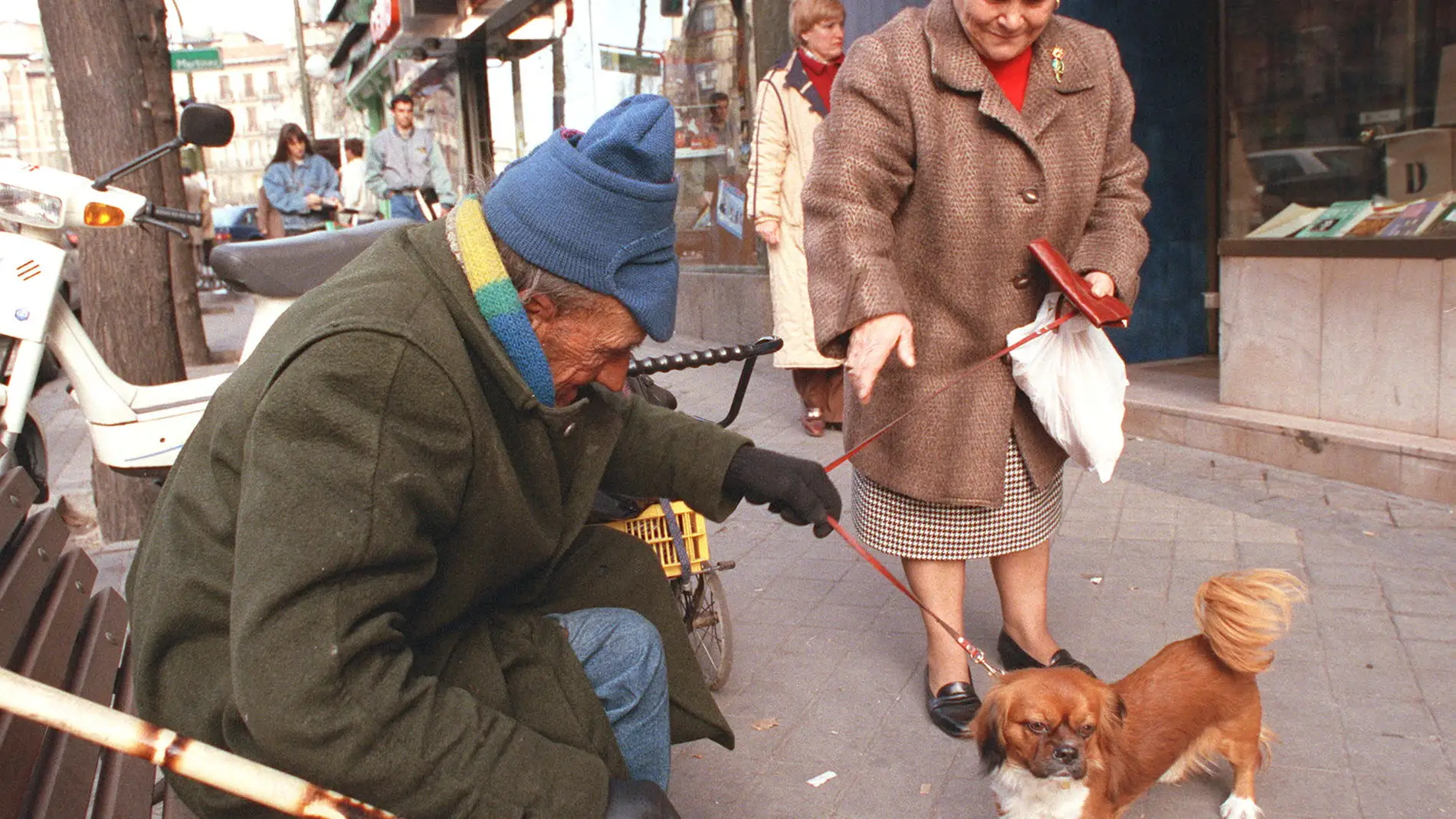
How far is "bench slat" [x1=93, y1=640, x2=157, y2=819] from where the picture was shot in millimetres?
2004

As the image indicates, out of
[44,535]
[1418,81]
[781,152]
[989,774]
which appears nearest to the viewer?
[44,535]

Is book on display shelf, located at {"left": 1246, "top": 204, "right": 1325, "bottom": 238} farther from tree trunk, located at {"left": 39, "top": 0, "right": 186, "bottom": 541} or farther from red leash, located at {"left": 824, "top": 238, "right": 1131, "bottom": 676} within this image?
tree trunk, located at {"left": 39, "top": 0, "right": 186, "bottom": 541}

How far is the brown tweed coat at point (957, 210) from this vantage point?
10.2 ft

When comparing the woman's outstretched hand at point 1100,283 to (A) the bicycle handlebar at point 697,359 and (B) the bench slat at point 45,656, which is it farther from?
(B) the bench slat at point 45,656

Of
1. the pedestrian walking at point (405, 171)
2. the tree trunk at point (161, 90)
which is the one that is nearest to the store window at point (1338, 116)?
the tree trunk at point (161, 90)

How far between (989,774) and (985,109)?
1547mm

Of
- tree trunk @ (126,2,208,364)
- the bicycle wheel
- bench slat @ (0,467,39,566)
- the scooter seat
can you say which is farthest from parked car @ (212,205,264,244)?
bench slat @ (0,467,39,566)

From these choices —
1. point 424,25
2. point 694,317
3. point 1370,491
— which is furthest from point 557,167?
point 424,25

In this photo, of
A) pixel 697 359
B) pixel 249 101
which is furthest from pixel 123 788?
pixel 249 101

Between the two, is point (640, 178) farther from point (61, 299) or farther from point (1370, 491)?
point (1370, 491)

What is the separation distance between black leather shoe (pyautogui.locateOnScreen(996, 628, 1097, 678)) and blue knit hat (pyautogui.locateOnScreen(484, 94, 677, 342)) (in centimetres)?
208

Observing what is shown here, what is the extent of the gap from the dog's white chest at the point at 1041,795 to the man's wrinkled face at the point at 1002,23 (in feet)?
5.51

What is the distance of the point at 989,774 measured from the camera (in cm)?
280

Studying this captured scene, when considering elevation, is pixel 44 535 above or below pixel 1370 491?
above
